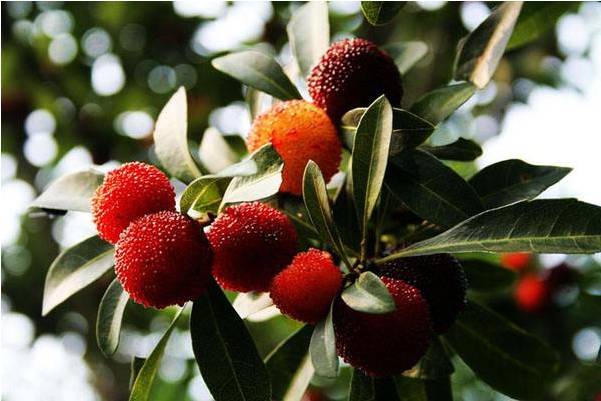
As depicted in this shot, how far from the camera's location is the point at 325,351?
850mm

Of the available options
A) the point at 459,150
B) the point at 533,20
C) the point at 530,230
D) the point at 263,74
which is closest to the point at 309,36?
the point at 263,74

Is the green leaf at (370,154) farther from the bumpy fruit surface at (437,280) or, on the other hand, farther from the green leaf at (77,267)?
the green leaf at (77,267)

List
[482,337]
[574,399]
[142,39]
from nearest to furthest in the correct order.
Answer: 1. [482,337]
2. [574,399]
3. [142,39]

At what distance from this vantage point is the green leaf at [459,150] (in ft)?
3.53

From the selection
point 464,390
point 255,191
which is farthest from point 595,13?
point 255,191

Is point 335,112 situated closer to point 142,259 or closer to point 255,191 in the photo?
point 255,191

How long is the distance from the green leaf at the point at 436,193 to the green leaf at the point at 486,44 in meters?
0.20

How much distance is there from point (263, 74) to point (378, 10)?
0.80ft

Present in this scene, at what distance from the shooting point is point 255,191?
0.93 meters

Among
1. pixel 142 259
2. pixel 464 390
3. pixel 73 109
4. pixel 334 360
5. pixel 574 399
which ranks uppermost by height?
pixel 142 259

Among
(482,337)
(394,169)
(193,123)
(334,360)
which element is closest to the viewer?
(334,360)

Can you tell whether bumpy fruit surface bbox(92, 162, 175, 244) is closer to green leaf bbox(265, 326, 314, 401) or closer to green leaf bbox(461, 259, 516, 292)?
green leaf bbox(265, 326, 314, 401)

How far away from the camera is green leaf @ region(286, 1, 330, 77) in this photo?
128 centimetres

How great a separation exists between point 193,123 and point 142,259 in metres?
1.89
